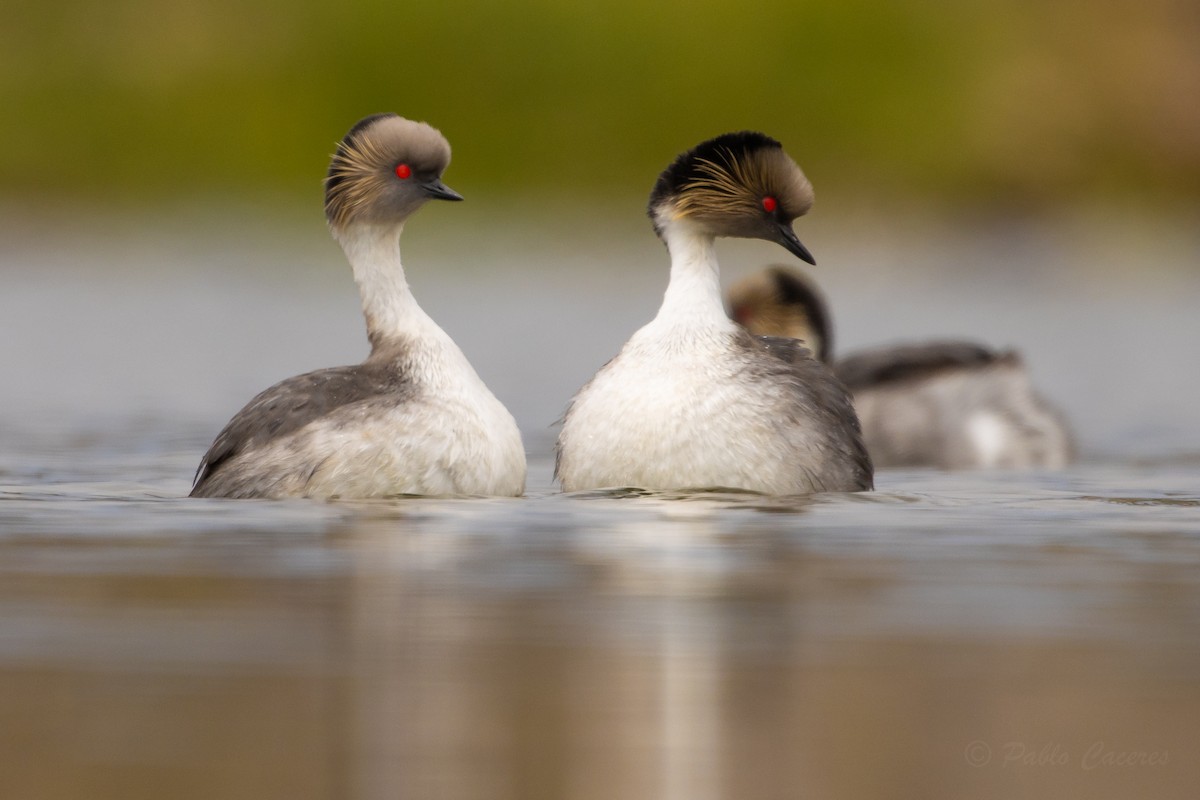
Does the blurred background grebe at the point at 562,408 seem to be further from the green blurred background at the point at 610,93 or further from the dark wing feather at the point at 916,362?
the dark wing feather at the point at 916,362

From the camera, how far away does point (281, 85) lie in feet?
117

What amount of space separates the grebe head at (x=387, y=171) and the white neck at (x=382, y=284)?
68 mm

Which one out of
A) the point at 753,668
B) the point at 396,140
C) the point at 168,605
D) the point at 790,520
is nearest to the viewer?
the point at 753,668

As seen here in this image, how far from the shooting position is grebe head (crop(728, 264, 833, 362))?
13695 mm

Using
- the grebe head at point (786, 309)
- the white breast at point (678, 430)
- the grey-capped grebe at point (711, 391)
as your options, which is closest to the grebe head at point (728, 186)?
the grey-capped grebe at point (711, 391)

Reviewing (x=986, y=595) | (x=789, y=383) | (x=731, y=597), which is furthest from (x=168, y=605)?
(x=789, y=383)

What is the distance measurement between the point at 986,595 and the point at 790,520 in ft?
6.03

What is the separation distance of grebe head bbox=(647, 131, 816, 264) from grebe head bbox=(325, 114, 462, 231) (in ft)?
3.24

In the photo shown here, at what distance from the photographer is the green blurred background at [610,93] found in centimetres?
3384

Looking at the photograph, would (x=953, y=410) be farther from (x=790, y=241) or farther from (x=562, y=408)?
(x=562, y=408)

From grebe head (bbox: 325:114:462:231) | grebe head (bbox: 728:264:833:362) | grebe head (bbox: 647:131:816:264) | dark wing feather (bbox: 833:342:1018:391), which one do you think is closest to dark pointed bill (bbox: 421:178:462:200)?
grebe head (bbox: 325:114:462:231)

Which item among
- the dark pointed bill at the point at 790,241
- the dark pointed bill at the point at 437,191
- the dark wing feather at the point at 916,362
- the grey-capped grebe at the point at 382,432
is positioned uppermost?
the dark pointed bill at the point at 437,191

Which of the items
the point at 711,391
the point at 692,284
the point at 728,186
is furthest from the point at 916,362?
the point at 711,391

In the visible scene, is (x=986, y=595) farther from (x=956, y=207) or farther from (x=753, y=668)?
(x=956, y=207)
